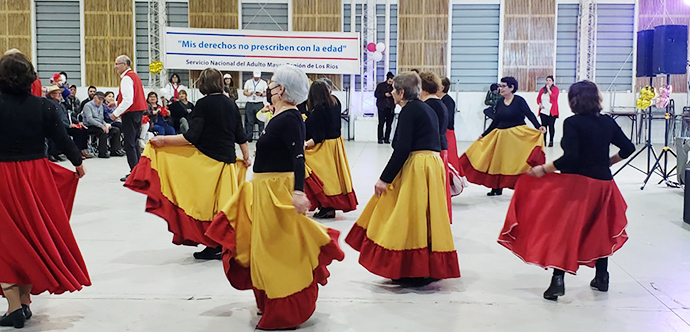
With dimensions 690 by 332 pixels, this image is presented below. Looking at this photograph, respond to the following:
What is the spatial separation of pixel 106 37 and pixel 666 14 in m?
13.4

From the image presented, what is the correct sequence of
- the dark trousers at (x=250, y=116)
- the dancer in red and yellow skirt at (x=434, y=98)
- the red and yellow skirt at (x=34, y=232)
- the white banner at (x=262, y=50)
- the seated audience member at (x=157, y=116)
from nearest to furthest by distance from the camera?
1. the red and yellow skirt at (x=34, y=232)
2. the dancer in red and yellow skirt at (x=434, y=98)
3. the seated audience member at (x=157, y=116)
4. the dark trousers at (x=250, y=116)
5. the white banner at (x=262, y=50)

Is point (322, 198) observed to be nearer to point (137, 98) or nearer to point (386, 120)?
point (137, 98)

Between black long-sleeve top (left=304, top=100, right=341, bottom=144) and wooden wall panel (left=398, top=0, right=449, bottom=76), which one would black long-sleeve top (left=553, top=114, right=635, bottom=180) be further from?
wooden wall panel (left=398, top=0, right=449, bottom=76)

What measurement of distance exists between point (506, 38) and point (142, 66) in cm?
889

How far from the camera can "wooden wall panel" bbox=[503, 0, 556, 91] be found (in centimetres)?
1612

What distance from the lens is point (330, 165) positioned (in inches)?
246

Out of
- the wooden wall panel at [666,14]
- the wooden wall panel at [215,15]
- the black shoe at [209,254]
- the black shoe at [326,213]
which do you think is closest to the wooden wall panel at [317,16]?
the wooden wall panel at [215,15]

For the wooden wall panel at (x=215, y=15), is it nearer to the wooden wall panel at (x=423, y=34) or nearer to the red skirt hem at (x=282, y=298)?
the wooden wall panel at (x=423, y=34)

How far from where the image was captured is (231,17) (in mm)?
16438

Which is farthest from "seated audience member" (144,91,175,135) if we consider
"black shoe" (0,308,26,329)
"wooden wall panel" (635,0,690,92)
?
"wooden wall panel" (635,0,690,92)

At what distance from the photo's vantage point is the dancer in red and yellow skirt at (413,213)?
13.0 feet

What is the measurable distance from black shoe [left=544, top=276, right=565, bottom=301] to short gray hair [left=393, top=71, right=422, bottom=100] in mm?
1346

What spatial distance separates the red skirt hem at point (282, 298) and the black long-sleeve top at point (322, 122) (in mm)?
2737

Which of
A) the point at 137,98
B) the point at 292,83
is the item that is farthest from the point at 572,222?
the point at 137,98
